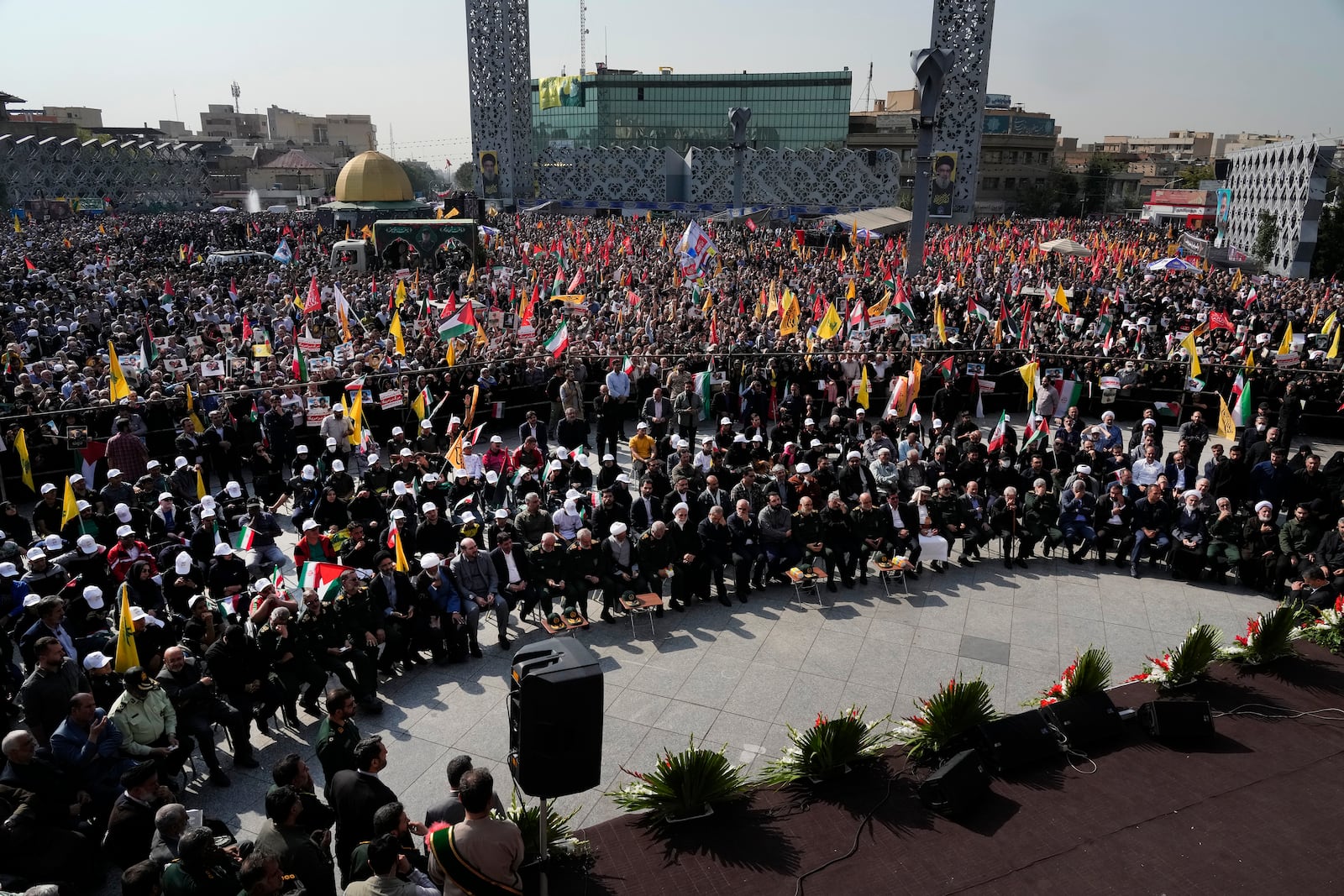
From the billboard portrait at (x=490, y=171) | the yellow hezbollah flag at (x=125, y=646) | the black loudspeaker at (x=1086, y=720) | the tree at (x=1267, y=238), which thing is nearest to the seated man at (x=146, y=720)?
the yellow hezbollah flag at (x=125, y=646)

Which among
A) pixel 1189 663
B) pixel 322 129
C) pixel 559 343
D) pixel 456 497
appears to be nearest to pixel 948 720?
pixel 1189 663

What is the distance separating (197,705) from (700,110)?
5167 inches

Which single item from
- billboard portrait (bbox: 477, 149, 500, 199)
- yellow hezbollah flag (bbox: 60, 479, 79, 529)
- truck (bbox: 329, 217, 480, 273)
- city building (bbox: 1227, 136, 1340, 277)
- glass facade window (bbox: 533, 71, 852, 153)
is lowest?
yellow hezbollah flag (bbox: 60, 479, 79, 529)

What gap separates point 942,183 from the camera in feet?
223

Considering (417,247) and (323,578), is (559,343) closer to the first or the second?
(323,578)

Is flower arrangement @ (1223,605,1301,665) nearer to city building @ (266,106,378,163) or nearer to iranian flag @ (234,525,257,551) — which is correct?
iranian flag @ (234,525,257,551)

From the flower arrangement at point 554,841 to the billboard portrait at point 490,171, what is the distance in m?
89.2

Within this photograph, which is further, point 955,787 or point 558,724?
point 955,787

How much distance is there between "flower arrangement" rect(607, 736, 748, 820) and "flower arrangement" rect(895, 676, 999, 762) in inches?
64.6

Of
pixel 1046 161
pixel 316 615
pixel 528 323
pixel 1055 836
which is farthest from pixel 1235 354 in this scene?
pixel 1046 161

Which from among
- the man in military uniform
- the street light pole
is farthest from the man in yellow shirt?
the street light pole

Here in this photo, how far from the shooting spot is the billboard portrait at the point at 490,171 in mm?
88062

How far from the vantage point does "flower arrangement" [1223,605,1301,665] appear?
27.2 feet

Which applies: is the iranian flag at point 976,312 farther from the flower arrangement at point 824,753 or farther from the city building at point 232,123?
the city building at point 232,123
